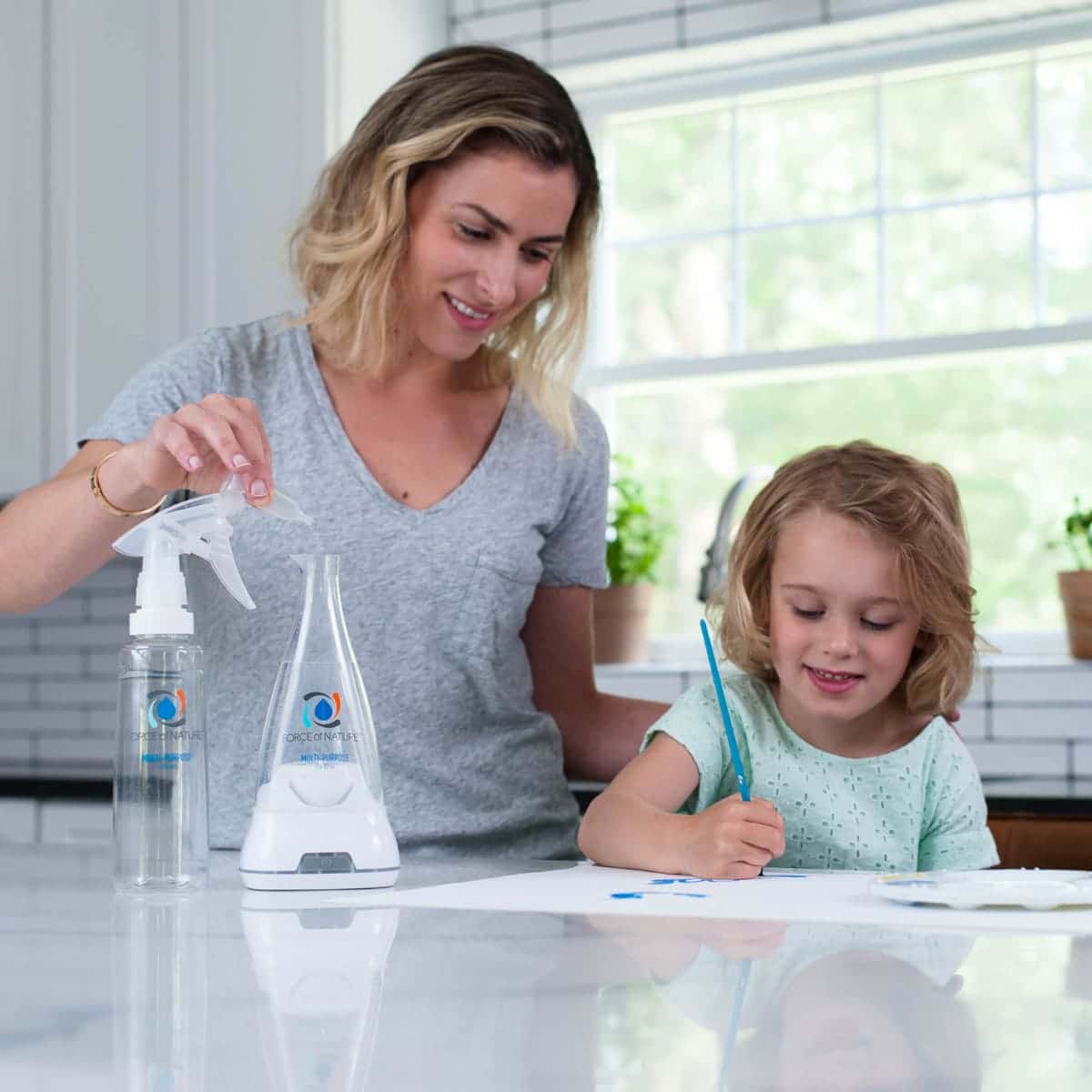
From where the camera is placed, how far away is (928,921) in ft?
2.81

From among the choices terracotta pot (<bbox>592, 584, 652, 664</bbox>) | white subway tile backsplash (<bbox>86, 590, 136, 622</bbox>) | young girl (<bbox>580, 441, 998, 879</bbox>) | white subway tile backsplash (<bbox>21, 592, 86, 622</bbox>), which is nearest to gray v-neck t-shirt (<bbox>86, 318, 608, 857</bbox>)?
young girl (<bbox>580, 441, 998, 879</bbox>)

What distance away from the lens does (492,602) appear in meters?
1.53

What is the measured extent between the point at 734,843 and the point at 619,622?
1632mm

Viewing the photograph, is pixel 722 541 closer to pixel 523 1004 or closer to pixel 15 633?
pixel 15 633

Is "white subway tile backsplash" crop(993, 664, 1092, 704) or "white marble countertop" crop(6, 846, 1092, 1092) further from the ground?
"white subway tile backsplash" crop(993, 664, 1092, 704)

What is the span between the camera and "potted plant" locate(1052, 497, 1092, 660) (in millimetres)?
2471

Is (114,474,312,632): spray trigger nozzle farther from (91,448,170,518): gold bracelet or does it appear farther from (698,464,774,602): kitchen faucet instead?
(698,464,774,602): kitchen faucet

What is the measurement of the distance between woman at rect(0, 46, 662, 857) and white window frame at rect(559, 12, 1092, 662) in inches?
48.6

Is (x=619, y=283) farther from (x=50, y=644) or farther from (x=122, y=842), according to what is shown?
(x=122, y=842)

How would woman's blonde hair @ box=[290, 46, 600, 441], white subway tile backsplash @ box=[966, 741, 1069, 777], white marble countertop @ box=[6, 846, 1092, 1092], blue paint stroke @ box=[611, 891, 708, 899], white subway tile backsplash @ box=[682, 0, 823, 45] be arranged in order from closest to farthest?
white marble countertop @ box=[6, 846, 1092, 1092]
blue paint stroke @ box=[611, 891, 708, 899]
woman's blonde hair @ box=[290, 46, 600, 441]
white subway tile backsplash @ box=[966, 741, 1069, 777]
white subway tile backsplash @ box=[682, 0, 823, 45]

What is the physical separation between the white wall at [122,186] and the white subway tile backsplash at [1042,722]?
1473mm

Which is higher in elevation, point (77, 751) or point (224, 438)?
point (224, 438)

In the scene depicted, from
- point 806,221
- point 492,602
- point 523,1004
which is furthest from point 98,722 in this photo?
point 523,1004

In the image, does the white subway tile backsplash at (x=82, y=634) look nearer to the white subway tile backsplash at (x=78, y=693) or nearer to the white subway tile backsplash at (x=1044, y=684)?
the white subway tile backsplash at (x=78, y=693)
